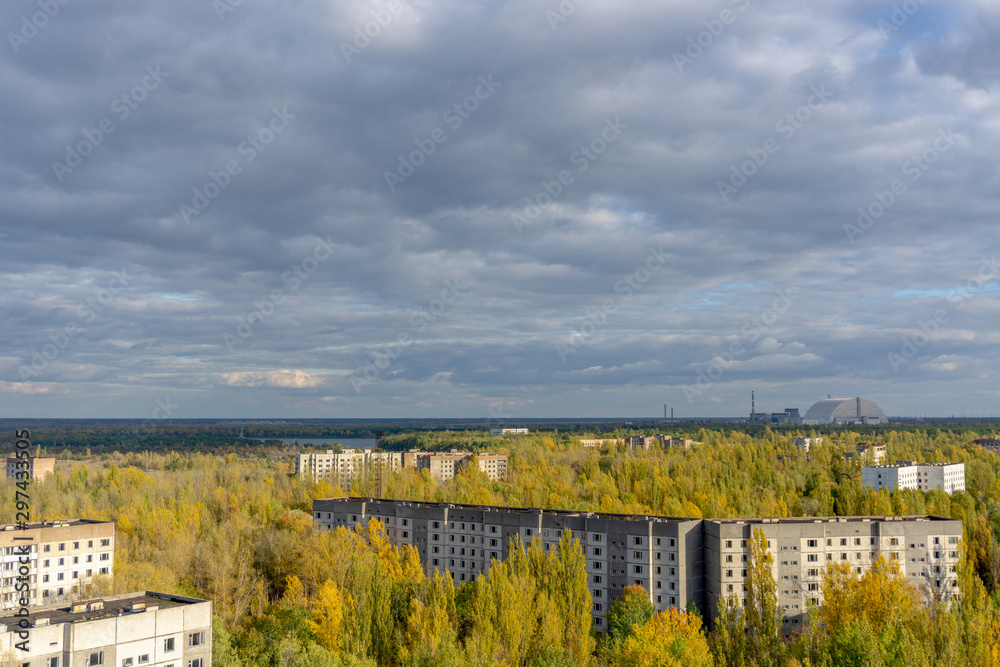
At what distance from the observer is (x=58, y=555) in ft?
131

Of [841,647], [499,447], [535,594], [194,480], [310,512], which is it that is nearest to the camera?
[841,647]

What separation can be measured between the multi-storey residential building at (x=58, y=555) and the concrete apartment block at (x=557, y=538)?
12726 millimetres

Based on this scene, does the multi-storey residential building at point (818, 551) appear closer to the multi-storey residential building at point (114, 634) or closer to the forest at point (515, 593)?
the forest at point (515, 593)

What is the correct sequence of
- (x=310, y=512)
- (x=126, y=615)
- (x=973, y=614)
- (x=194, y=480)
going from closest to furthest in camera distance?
(x=126, y=615) < (x=973, y=614) < (x=310, y=512) < (x=194, y=480)

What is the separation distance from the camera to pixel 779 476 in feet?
226

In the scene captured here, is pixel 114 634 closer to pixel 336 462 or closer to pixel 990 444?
pixel 336 462

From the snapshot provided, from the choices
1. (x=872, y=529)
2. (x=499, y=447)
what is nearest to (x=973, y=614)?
(x=872, y=529)

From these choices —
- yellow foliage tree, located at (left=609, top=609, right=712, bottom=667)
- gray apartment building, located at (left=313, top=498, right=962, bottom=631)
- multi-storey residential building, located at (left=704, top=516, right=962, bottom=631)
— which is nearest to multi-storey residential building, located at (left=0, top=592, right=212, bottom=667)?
yellow foliage tree, located at (left=609, top=609, right=712, bottom=667)

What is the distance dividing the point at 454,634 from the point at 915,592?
2202 centimetres

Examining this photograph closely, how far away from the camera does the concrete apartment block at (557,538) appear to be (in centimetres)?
3659

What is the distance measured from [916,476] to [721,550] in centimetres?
5678

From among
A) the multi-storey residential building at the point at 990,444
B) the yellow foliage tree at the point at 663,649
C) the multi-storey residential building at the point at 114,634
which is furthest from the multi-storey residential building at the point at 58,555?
the multi-storey residential building at the point at 990,444

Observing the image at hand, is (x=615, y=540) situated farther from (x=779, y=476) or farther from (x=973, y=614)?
(x=779, y=476)

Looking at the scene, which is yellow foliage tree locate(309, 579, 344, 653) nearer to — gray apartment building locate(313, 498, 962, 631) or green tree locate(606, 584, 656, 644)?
green tree locate(606, 584, 656, 644)
